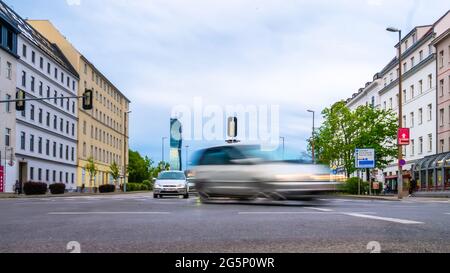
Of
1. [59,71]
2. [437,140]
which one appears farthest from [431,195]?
[59,71]

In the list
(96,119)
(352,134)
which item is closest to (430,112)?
(352,134)

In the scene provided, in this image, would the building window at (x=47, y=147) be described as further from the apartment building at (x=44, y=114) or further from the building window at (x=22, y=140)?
the building window at (x=22, y=140)

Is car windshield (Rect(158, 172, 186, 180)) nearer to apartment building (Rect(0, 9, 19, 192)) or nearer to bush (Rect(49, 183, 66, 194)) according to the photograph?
bush (Rect(49, 183, 66, 194))

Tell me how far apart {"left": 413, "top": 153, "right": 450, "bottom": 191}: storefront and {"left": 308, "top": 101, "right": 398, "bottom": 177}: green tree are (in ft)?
16.3

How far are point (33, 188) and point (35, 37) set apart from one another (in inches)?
1007

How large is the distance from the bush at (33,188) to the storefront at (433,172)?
104ft

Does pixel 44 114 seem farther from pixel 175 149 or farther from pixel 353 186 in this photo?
pixel 175 149

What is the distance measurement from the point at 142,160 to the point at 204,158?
120 meters

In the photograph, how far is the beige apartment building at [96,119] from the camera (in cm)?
7903

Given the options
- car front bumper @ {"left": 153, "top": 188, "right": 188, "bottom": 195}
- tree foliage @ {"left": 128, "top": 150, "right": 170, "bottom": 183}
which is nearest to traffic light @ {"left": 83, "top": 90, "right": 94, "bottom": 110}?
car front bumper @ {"left": 153, "top": 188, "right": 188, "bottom": 195}

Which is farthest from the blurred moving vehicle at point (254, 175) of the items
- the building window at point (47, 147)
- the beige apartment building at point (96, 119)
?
the building window at point (47, 147)

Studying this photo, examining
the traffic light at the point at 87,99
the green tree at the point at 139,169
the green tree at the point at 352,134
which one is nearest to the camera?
the traffic light at the point at 87,99

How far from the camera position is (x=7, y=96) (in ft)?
178
